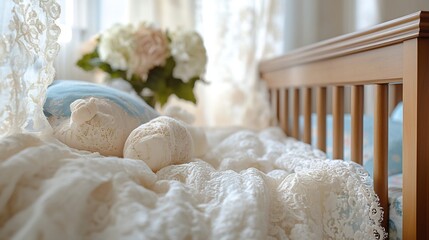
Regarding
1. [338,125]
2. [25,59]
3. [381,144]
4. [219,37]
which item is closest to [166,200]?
[25,59]

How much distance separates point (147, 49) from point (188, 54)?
5.3 inches

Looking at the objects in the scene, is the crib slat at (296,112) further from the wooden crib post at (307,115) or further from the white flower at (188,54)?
the white flower at (188,54)

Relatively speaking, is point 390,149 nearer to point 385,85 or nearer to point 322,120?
point 322,120

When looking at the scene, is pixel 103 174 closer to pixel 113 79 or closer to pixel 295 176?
pixel 295 176

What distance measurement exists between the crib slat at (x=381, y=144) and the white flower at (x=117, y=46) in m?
0.78

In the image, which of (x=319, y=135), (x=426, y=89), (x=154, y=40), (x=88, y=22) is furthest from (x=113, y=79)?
(x=426, y=89)

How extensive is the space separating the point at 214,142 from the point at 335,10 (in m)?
1.13

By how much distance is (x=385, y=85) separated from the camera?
797 mm

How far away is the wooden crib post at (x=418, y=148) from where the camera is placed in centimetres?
66

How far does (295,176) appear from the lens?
687 mm

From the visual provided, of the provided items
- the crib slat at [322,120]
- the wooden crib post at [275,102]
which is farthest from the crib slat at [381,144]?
the wooden crib post at [275,102]

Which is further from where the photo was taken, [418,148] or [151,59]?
[151,59]

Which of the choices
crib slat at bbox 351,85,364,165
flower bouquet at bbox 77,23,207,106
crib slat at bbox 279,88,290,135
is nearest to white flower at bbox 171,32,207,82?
flower bouquet at bbox 77,23,207,106

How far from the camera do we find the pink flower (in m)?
1.30
